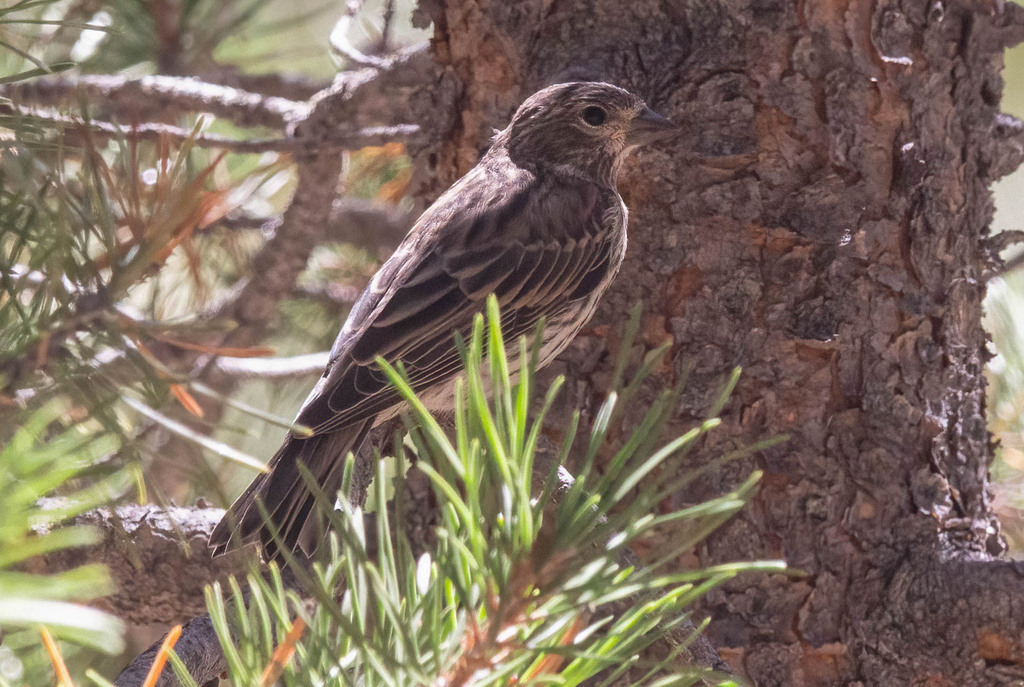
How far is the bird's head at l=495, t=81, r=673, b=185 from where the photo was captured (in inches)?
89.2

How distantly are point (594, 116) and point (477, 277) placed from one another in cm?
51

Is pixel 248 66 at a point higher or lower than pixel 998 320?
higher

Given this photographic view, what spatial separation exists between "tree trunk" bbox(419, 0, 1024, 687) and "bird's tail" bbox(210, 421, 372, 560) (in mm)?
620

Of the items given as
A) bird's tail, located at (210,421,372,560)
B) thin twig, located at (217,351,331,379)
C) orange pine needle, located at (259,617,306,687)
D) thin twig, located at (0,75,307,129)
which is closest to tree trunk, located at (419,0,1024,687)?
bird's tail, located at (210,421,372,560)

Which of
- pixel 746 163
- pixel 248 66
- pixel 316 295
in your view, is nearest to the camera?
pixel 746 163

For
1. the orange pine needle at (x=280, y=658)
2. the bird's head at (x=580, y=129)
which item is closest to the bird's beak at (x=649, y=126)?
the bird's head at (x=580, y=129)

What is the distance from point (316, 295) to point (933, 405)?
2632mm

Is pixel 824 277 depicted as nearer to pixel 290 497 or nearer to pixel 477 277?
pixel 477 277

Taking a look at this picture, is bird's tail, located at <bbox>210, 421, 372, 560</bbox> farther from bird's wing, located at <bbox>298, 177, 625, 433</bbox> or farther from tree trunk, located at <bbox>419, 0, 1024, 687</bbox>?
tree trunk, located at <bbox>419, 0, 1024, 687</bbox>

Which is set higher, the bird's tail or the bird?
the bird

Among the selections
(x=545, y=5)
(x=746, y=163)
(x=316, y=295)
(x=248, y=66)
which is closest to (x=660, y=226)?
(x=746, y=163)

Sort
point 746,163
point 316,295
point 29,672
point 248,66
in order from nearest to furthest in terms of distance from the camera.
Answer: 1. point 29,672
2. point 746,163
3. point 316,295
4. point 248,66

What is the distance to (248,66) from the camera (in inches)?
175

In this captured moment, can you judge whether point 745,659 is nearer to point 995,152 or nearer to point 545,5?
point 995,152
